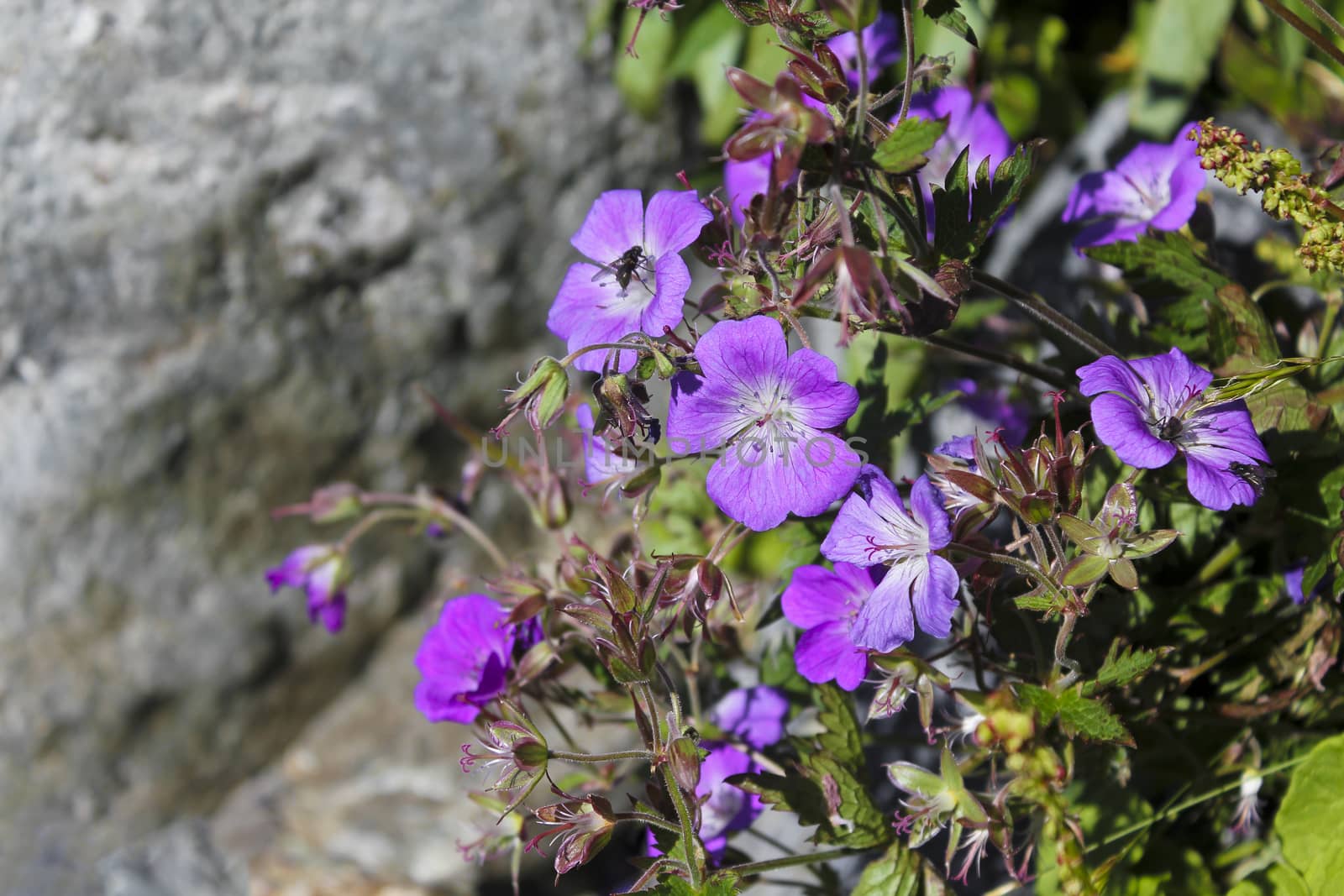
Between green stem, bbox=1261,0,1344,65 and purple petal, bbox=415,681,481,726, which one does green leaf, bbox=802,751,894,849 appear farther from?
green stem, bbox=1261,0,1344,65

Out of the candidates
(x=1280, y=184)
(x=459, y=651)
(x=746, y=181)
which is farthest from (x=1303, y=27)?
(x=459, y=651)

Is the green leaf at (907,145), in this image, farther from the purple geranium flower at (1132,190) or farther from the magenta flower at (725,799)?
the magenta flower at (725,799)

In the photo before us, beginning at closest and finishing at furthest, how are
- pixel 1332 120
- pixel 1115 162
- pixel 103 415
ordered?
pixel 1115 162
pixel 1332 120
pixel 103 415

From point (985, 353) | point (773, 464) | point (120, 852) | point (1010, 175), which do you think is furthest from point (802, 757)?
point (120, 852)

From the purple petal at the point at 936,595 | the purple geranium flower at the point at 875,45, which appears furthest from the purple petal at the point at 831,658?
the purple geranium flower at the point at 875,45

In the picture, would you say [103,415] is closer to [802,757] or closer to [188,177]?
[188,177]

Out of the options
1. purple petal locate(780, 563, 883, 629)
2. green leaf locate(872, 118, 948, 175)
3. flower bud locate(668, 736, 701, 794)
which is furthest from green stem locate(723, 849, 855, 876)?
green leaf locate(872, 118, 948, 175)
